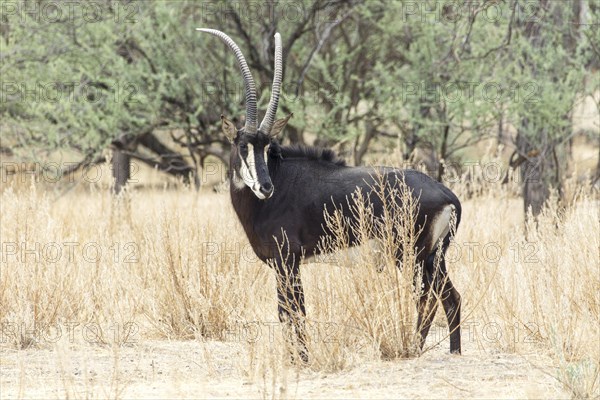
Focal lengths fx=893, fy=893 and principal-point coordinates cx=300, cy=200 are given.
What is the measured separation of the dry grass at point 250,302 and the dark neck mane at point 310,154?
0.83m

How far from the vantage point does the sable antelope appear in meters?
6.30

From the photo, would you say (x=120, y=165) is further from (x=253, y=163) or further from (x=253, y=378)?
(x=253, y=378)

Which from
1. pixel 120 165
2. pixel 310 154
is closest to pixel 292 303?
pixel 310 154

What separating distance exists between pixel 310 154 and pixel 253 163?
24.9 inches

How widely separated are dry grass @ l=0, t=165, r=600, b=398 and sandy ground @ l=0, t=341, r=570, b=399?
0.17 feet

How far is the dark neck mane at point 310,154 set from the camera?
22.3ft

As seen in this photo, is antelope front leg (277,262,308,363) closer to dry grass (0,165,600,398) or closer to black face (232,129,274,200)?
dry grass (0,165,600,398)

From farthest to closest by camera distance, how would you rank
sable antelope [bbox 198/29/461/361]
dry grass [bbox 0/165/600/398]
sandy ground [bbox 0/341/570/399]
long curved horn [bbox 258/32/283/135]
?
long curved horn [bbox 258/32/283/135] < sable antelope [bbox 198/29/461/361] < dry grass [bbox 0/165/600/398] < sandy ground [bbox 0/341/570/399]

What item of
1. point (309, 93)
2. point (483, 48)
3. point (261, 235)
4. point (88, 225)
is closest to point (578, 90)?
point (483, 48)

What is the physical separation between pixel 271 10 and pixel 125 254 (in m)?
6.15

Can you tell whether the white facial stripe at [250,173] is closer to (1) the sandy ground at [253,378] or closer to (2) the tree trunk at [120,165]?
(1) the sandy ground at [253,378]
